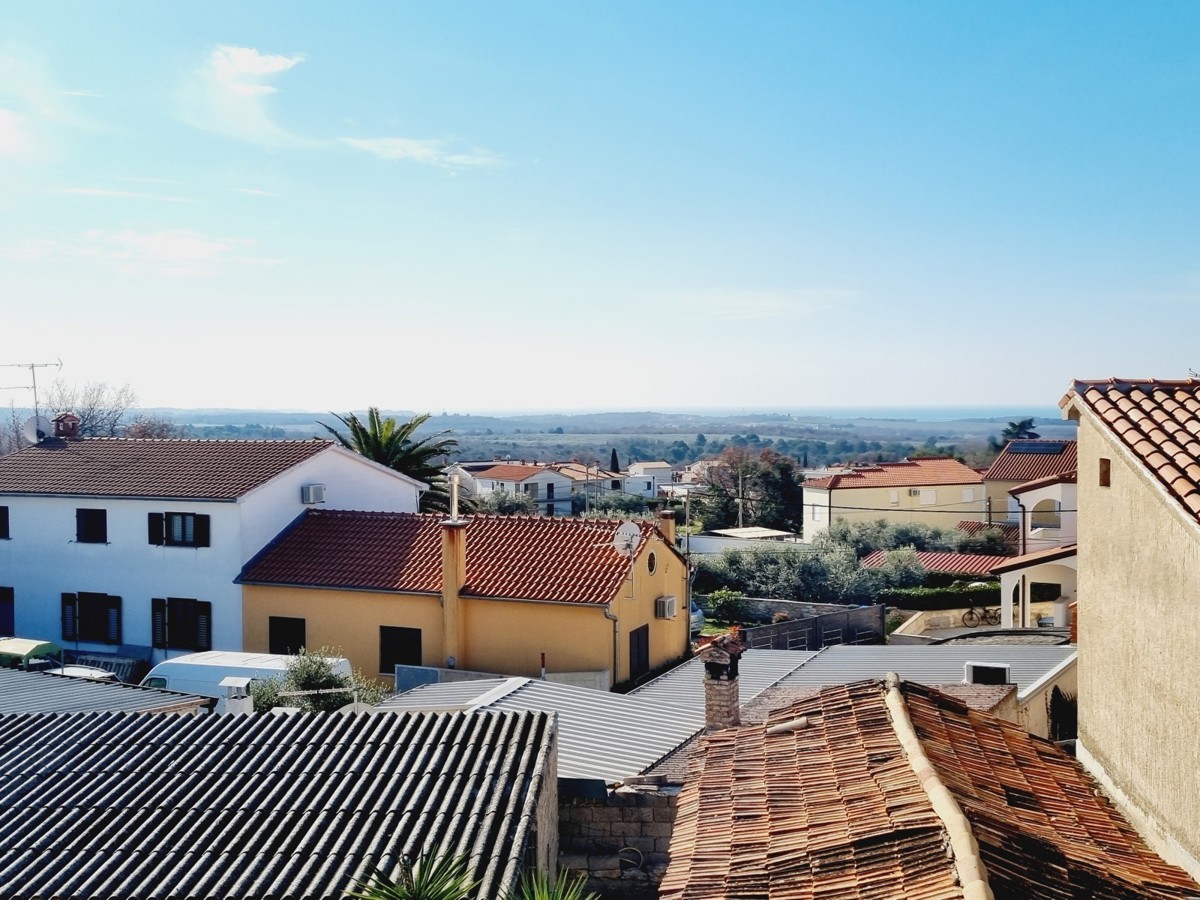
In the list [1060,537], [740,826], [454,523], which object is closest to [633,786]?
[740,826]

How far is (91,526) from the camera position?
28.0 metres

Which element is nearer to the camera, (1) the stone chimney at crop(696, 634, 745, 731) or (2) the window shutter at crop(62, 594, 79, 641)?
(1) the stone chimney at crop(696, 634, 745, 731)

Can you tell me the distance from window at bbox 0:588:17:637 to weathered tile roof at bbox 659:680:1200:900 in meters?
25.3

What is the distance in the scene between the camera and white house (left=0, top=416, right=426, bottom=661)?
2619 centimetres

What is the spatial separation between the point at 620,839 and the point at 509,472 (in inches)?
3023

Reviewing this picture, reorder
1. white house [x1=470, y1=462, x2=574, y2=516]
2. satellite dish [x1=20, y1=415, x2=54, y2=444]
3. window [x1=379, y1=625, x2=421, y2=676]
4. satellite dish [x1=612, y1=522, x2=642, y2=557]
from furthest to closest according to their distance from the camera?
white house [x1=470, y1=462, x2=574, y2=516]
satellite dish [x1=20, y1=415, x2=54, y2=444]
window [x1=379, y1=625, x2=421, y2=676]
satellite dish [x1=612, y1=522, x2=642, y2=557]

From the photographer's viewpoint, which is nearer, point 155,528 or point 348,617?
point 348,617

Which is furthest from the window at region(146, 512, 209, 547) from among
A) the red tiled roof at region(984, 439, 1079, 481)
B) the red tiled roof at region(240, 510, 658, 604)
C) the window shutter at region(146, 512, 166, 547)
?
the red tiled roof at region(984, 439, 1079, 481)

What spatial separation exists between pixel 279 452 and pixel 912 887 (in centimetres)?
2511

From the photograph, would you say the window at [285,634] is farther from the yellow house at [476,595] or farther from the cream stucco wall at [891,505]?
Answer: the cream stucco wall at [891,505]

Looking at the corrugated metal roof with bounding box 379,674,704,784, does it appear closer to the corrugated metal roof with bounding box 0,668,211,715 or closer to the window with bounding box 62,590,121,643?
the corrugated metal roof with bounding box 0,668,211,715

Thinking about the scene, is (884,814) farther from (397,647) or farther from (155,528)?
(155,528)

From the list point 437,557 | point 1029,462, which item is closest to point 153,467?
point 437,557

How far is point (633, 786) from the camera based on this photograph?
10430 mm
